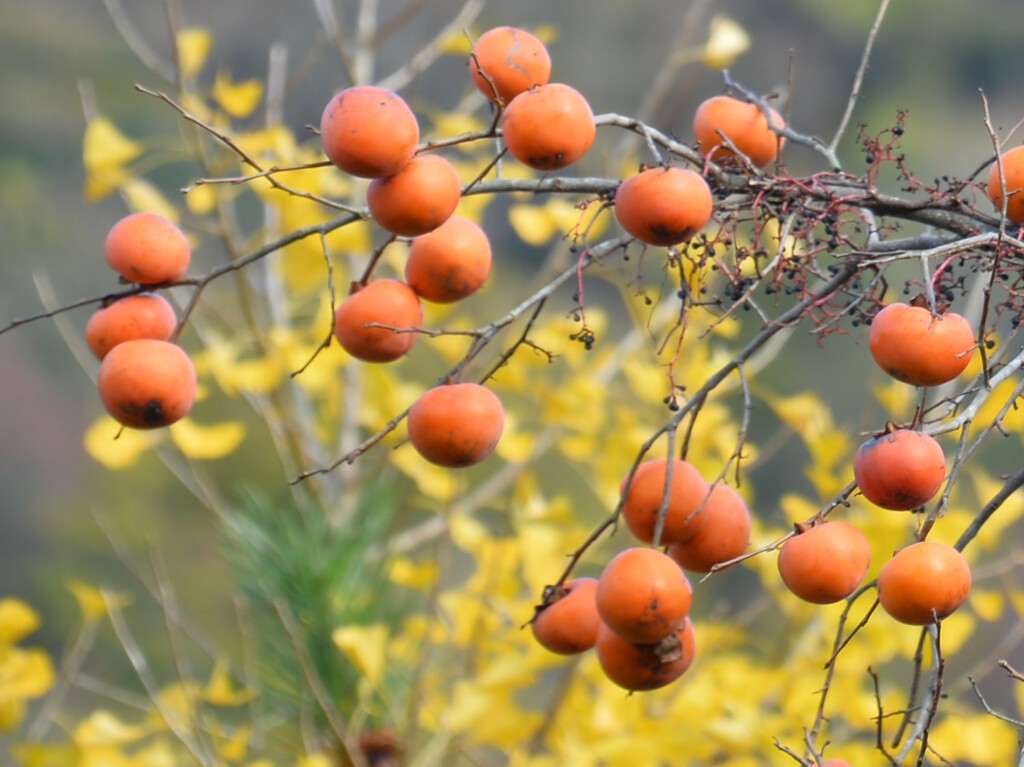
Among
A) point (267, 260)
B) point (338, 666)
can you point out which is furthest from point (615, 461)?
point (267, 260)

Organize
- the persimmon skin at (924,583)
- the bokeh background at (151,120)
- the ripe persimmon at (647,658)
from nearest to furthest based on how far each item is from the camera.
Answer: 1. the persimmon skin at (924,583)
2. the ripe persimmon at (647,658)
3. the bokeh background at (151,120)

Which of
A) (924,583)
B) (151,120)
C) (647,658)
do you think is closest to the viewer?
(924,583)

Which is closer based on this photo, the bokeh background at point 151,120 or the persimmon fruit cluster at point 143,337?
the persimmon fruit cluster at point 143,337

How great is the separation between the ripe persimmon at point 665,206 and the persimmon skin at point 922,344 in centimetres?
10

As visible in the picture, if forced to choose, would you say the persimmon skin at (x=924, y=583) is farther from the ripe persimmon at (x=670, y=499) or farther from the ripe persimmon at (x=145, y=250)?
the ripe persimmon at (x=145, y=250)

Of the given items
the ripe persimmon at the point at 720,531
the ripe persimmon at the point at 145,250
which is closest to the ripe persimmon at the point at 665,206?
the ripe persimmon at the point at 720,531

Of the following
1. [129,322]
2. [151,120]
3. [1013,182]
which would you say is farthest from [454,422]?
[151,120]

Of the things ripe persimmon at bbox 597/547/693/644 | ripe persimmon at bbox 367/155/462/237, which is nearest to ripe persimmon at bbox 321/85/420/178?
ripe persimmon at bbox 367/155/462/237

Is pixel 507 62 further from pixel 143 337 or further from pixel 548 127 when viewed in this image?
pixel 143 337

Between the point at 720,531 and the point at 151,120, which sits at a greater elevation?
the point at 151,120

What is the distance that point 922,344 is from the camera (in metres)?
0.52

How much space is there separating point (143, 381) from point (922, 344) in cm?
39

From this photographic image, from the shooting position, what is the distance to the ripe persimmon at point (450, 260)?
65 cm

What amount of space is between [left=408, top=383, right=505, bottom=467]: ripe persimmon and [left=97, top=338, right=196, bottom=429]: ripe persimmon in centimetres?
13
